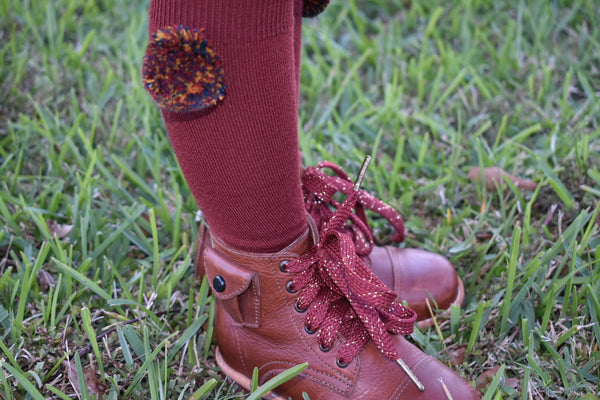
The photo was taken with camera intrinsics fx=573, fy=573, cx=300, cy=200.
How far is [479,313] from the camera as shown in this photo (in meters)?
1.10

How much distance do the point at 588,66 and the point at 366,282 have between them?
1.46 meters

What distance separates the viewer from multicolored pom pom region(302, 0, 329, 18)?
105 centimetres

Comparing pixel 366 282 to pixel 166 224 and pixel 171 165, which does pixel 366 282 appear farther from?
pixel 171 165

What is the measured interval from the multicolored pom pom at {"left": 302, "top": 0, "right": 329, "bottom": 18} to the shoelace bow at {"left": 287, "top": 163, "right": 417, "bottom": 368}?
353mm

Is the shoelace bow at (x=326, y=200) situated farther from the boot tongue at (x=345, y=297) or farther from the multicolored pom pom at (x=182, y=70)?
the multicolored pom pom at (x=182, y=70)

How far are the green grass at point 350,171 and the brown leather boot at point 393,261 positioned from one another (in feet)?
0.18

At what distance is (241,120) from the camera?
0.85m

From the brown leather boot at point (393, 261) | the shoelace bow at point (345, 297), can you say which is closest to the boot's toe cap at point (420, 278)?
the brown leather boot at point (393, 261)

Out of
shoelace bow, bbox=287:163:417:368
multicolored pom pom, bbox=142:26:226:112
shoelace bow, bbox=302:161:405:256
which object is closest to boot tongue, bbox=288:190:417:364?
shoelace bow, bbox=287:163:417:368

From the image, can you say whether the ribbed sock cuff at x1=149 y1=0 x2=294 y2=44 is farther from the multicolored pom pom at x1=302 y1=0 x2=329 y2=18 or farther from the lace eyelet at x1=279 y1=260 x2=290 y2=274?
the lace eyelet at x1=279 y1=260 x2=290 y2=274

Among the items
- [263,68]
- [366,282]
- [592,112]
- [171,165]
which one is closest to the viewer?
[263,68]

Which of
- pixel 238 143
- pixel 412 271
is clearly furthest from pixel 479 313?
pixel 238 143

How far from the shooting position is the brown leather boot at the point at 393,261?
114 centimetres

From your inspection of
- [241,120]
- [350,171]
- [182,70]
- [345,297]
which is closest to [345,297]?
[345,297]
